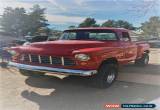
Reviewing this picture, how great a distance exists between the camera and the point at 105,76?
472 centimetres

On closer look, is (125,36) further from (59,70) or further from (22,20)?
(22,20)

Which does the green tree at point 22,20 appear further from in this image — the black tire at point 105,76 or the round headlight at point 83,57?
the black tire at point 105,76

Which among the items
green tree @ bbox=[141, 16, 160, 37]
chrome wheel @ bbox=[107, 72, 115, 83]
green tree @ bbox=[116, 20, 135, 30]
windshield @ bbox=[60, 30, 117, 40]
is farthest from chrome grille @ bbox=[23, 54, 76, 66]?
green tree @ bbox=[141, 16, 160, 37]

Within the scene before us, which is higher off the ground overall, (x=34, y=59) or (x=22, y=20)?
(x=22, y=20)

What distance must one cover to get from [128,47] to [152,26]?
1024 mm

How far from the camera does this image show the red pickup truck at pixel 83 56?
4355mm

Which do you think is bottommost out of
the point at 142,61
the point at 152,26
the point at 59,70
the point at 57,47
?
the point at 142,61

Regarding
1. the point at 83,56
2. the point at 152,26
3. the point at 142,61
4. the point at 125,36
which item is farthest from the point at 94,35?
the point at 142,61

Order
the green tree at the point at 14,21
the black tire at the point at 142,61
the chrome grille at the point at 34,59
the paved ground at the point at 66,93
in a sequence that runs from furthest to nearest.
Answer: the black tire at the point at 142,61, the green tree at the point at 14,21, the chrome grille at the point at 34,59, the paved ground at the point at 66,93

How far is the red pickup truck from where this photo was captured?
436cm

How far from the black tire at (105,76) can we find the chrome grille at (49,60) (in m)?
0.56

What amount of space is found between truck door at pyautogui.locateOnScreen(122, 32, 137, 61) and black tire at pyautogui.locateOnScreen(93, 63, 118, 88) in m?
0.81

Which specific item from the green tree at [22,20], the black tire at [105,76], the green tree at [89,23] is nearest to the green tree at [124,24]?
the green tree at [89,23]

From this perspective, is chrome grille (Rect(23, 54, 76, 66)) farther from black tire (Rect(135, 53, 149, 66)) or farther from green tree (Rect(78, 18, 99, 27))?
black tire (Rect(135, 53, 149, 66))
